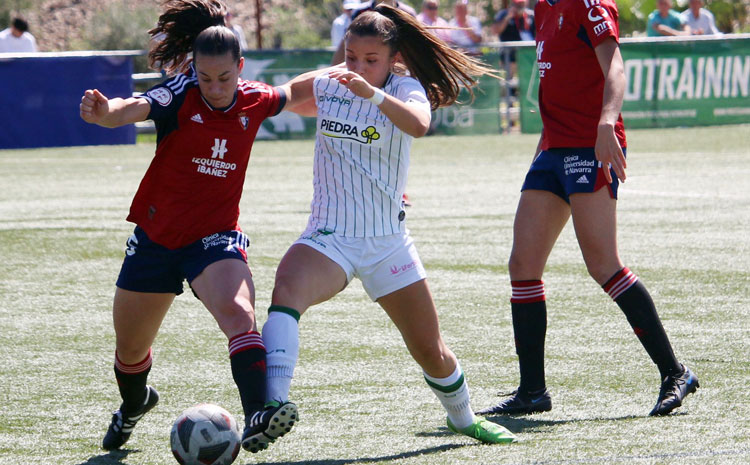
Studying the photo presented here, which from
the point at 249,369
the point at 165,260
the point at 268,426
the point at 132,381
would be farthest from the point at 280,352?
the point at 132,381

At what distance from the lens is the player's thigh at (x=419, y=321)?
4473 mm

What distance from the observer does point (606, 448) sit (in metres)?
4.43

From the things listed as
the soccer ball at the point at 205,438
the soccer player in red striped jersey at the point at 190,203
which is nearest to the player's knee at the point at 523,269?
the soccer player in red striped jersey at the point at 190,203

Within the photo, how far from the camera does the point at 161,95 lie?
4.52 m

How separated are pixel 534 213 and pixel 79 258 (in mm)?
4969

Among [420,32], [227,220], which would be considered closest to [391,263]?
[227,220]

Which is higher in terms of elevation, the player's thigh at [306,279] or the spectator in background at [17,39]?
the player's thigh at [306,279]

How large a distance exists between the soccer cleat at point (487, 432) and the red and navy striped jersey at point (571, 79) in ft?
4.31

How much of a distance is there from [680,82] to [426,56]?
17696 millimetres

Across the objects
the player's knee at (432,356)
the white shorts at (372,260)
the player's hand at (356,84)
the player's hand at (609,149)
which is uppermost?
the player's hand at (356,84)

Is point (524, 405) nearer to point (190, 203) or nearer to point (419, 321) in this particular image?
point (419, 321)

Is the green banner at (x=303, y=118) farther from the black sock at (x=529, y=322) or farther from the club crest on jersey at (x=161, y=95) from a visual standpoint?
the club crest on jersey at (x=161, y=95)

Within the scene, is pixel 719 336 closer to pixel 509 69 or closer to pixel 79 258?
pixel 79 258

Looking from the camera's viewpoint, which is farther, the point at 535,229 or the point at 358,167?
the point at 535,229
